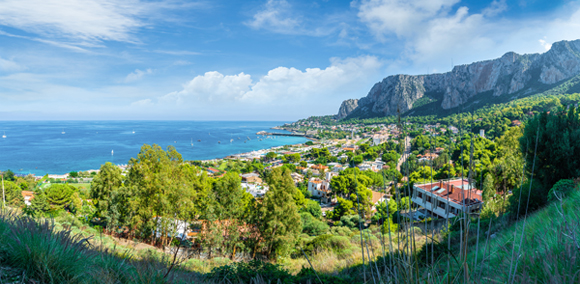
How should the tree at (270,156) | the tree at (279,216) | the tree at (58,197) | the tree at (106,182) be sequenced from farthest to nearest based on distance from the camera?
the tree at (270,156)
the tree at (58,197)
the tree at (106,182)
the tree at (279,216)

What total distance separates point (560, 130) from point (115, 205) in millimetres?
10321

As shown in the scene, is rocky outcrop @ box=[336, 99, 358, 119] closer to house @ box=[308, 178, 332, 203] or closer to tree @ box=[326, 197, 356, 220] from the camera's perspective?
house @ box=[308, 178, 332, 203]

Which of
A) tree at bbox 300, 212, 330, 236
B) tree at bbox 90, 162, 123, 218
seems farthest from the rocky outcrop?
tree at bbox 90, 162, 123, 218

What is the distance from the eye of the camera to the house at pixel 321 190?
60.6 ft

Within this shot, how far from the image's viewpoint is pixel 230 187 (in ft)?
22.3

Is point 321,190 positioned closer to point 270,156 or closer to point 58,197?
point 58,197

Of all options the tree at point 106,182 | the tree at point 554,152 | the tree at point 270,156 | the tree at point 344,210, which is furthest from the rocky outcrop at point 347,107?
the tree at point 106,182

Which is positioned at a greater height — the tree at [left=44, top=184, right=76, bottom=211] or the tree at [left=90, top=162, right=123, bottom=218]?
the tree at [left=90, top=162, right=123, bottom=218]

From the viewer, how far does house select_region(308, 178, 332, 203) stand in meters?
18.5

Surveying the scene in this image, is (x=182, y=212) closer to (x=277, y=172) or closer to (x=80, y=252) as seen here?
(x=277, y=172)

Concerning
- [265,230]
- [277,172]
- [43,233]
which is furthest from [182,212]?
[43,233]

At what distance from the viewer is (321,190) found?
1931 centimetres

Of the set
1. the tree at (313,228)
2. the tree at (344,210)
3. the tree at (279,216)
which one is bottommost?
the tree at (344,210)

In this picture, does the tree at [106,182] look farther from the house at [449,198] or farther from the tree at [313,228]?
the house at [449,198]
